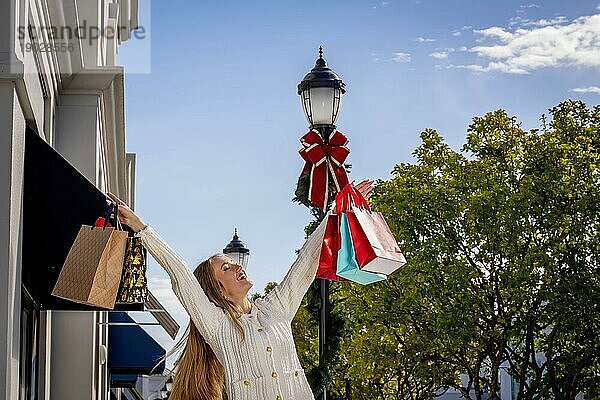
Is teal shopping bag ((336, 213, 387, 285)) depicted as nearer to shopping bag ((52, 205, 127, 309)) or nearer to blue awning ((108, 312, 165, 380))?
shopping bag ((52, 205, 127, 309))

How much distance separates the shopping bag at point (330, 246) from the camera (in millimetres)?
6812

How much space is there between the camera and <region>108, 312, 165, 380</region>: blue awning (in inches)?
598

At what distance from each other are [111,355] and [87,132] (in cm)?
695

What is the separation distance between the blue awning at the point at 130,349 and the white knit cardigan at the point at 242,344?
8.68 meters

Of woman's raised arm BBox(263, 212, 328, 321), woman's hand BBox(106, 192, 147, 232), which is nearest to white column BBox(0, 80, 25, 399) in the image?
woman's hand BBox(106, 192, 147, 232)

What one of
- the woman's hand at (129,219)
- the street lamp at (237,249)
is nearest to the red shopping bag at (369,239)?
the woman's hand at (129,219)

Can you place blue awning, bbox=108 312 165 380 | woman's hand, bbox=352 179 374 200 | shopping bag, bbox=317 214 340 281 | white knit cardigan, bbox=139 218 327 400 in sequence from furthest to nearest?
blue awning, bbox=108 312 165 380
woman's hand, bbox=352 179 374 200
shopping bag, bbox=317 214 340 281
white knit cardigan, bbox=139 218 327 400

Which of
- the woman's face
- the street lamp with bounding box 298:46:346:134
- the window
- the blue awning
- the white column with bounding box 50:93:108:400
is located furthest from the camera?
the blue awning

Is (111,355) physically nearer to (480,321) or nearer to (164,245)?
(164,245)

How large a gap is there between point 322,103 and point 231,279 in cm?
321

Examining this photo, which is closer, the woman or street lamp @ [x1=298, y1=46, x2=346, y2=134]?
the woman

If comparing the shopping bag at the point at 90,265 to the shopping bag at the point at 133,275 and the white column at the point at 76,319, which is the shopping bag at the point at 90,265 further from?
the white column at the point at 76,319

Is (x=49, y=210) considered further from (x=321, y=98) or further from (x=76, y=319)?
(x=321, y=98)

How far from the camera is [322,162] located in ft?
28.4
